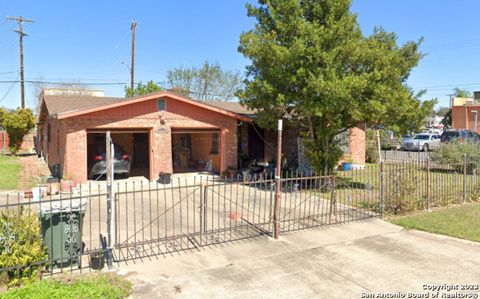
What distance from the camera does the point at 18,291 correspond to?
4.59 meters

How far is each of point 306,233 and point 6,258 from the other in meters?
5.33

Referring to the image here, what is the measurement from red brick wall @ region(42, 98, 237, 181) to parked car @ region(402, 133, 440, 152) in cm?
2396

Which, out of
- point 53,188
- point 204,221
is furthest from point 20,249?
point 53,188

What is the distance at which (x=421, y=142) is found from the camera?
33750mm

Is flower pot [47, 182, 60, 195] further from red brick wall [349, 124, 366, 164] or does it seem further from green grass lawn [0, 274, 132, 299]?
red brick wall [349, 124, 366, 164]

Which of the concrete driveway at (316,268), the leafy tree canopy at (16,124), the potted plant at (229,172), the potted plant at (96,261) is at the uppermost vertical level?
the leafy tree canopy at (16,124)

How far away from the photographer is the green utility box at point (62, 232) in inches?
216

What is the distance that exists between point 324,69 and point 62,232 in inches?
344

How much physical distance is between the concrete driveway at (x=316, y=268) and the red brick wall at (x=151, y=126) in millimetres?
8702

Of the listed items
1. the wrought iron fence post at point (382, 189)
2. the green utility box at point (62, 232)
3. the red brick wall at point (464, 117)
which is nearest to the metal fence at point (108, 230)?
the green utility box at point (62, 232)

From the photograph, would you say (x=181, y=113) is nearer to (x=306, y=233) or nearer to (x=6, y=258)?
(x=306, y=233)

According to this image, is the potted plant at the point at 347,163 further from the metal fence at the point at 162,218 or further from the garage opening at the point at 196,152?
the garage opening at the point at 196,152

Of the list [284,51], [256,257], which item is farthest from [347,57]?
[256,257]

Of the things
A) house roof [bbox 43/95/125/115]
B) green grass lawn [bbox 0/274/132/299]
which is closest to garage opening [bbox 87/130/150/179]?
house roof [bbox 43/95/125/115]
